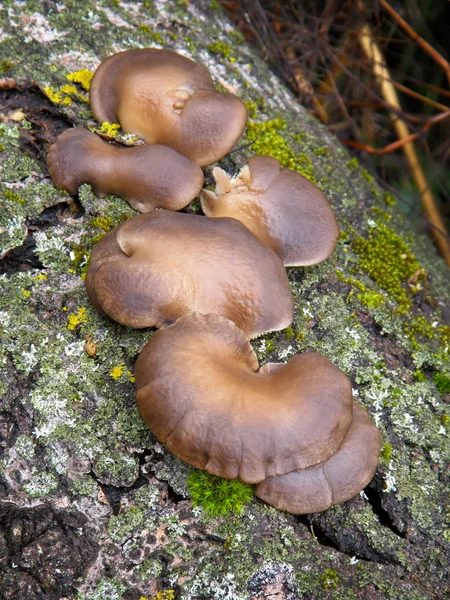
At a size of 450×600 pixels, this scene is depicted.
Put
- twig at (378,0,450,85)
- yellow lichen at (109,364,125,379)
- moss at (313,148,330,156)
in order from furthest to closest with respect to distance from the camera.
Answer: twig at (378,0,450,85) < moss at (313,148,330,156) < yellow lichen at (109,364,125,379)

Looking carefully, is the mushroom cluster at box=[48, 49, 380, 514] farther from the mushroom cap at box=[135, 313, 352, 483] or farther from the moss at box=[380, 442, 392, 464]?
the moss at box=[380, 442, 392, 464]

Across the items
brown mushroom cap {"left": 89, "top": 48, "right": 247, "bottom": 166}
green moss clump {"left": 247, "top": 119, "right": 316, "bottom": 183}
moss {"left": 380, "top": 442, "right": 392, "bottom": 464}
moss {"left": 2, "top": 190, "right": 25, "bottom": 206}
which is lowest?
moss {"left": 2, "top": 190, "right": 25, "bottom": 206}

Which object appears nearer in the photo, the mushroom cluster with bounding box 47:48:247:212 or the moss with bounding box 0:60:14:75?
the mushroom cluster with bounding box 47:48:247:212

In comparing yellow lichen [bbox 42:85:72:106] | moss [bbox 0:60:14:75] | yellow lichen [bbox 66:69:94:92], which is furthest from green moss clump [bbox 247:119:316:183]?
moss [bbox 0:60:14:75]

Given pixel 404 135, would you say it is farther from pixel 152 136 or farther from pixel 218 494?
pixel 218 494

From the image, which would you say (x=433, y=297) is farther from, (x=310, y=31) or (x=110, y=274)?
(x=310, y=31)

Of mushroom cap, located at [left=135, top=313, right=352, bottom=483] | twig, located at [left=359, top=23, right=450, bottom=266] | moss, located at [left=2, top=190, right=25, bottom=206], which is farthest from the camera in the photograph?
twig, located at [left=359, top=23, right=450, bottom=266]

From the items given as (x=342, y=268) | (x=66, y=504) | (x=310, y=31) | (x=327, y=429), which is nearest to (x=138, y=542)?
(x=66, y=504)
